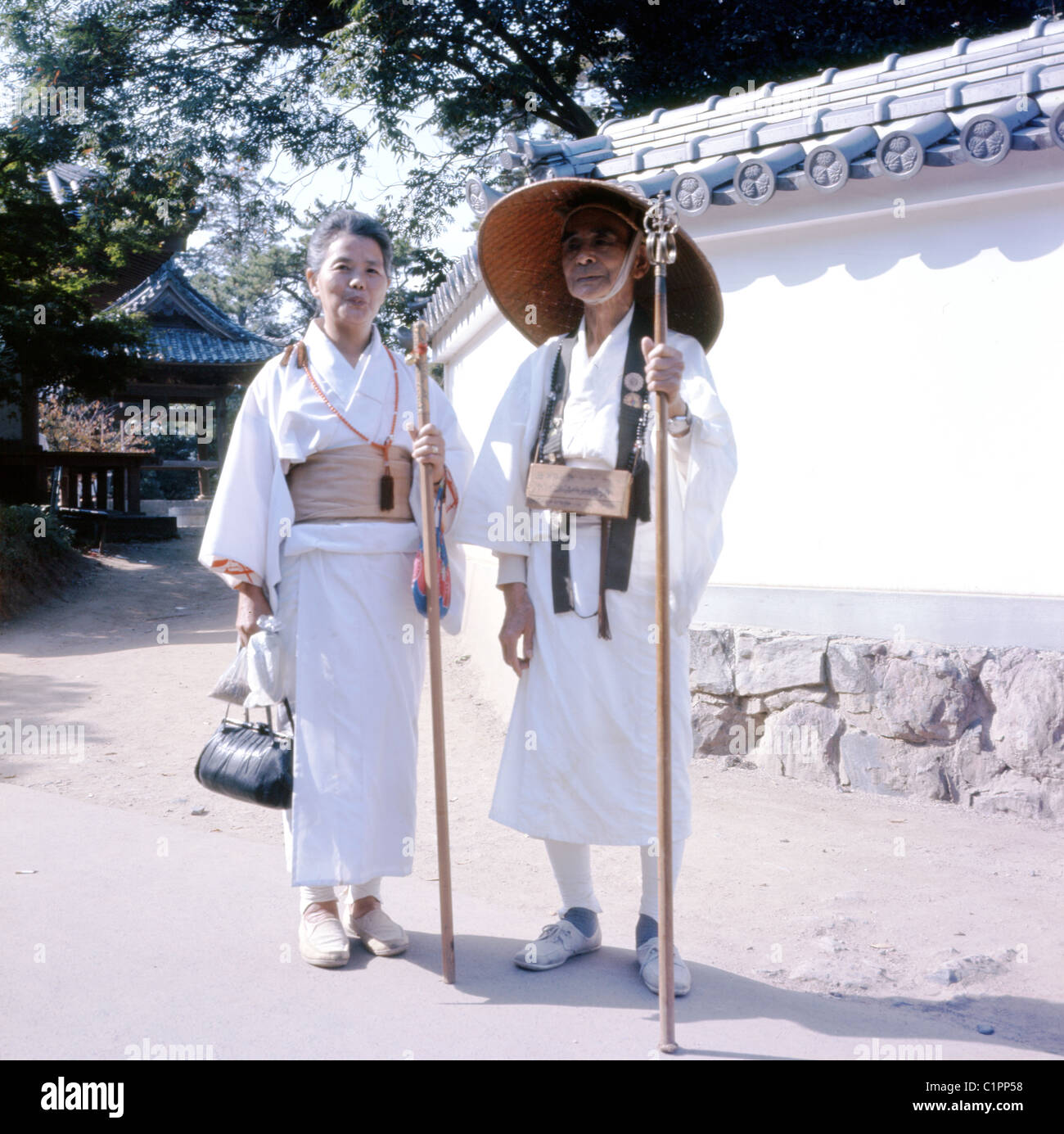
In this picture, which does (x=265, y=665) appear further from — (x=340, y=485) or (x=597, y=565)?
(x=597, y=565)

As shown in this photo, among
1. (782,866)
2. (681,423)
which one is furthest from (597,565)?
(782,866)

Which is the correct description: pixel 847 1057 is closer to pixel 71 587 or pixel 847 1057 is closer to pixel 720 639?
pixel 720 639

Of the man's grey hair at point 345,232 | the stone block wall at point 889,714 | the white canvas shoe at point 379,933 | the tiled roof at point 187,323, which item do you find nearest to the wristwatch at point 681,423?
the man's grey hair at point 345,232

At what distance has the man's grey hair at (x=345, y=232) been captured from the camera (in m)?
3.22

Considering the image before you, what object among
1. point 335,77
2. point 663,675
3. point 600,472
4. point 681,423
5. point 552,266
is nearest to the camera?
point 663,675

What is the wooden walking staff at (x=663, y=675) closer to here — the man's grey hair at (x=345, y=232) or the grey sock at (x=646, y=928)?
the grey sock at (x=646, y=928)

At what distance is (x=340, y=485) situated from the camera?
3.15m

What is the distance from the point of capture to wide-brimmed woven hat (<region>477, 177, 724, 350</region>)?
10.4 ft

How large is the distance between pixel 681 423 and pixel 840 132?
298cm

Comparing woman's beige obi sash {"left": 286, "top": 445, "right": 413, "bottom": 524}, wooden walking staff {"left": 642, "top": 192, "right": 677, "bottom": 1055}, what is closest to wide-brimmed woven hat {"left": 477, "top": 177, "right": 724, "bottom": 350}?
Result: wooden walking staff {"left": 642, "top": 192, "right": 677, "bottom": 1055}

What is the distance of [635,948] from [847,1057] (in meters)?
0.81

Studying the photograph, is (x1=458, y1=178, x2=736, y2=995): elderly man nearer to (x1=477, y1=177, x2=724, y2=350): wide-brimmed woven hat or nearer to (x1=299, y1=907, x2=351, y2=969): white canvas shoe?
(x1=477, y1=177, x2=724, y2=350): wide-brimmed woven hat

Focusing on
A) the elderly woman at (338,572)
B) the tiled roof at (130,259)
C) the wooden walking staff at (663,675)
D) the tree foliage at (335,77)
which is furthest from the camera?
the tiled roof at (130,259)

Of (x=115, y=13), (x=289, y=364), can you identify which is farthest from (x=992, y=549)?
(x=115, y=13)
